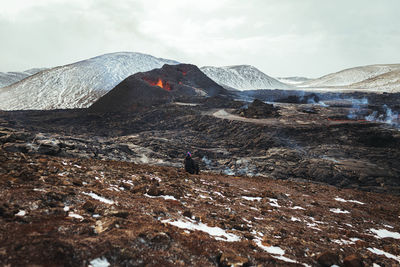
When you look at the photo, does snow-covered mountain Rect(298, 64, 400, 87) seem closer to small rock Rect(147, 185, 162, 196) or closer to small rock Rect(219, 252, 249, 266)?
small rock Rect(147, 185, 162, 196)

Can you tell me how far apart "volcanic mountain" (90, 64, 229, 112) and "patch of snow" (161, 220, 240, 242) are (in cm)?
3161

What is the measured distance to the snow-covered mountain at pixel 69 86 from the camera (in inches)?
2053

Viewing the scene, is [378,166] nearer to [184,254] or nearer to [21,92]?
[184,254]

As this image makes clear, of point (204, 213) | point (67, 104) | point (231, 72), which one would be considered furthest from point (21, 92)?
point (231, 72)

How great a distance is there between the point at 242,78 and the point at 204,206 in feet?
417

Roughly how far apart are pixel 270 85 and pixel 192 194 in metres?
125

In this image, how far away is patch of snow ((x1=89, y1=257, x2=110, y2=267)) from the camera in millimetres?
2231

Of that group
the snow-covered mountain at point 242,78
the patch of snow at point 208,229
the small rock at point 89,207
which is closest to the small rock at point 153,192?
the patch of snow at point 208,229

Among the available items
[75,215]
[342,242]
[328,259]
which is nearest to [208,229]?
[328,259]

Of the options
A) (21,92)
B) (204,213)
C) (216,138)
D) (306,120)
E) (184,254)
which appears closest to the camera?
(184,254)

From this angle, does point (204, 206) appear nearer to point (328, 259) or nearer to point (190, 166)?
point (328, 259)

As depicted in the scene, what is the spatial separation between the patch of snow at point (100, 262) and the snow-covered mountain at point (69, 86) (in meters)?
54.5

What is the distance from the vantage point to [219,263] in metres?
2.83

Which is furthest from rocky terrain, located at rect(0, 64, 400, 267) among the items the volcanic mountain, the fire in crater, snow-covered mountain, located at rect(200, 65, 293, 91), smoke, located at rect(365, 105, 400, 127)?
snow-covered mountain, located at rect(200, 65, 293, 91)
